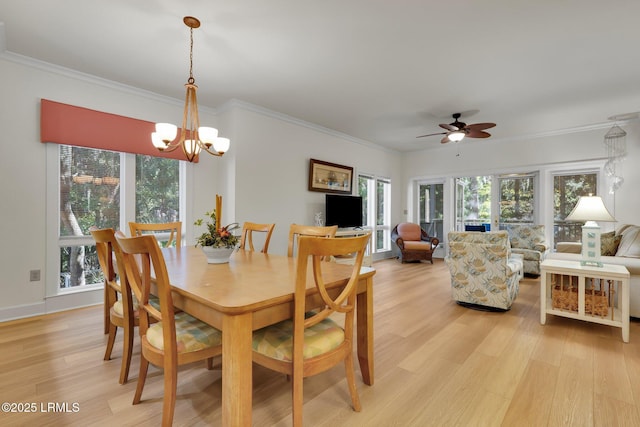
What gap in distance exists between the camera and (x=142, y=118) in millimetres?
3660

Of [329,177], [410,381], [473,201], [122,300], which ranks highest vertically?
[329,177]

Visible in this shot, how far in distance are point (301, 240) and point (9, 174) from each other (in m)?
3.42

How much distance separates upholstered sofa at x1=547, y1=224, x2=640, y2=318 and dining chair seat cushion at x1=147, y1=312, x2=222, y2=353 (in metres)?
3.83

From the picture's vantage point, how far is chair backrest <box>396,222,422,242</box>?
6.49m

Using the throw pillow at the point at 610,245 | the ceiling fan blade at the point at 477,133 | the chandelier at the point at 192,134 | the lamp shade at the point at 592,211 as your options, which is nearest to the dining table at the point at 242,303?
the chandelier at the point at 192,134

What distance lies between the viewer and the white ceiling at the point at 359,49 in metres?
2.23

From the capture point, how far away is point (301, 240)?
123 centimetres

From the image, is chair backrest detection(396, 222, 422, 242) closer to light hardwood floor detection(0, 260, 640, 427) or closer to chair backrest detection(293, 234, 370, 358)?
light hardwood floor detection(0, 260, 640, 427)

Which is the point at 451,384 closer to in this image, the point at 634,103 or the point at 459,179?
the point at 634,103

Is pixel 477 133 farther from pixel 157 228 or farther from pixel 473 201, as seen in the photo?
pixel 157 228

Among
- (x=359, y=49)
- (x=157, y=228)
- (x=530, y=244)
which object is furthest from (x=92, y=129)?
(x=530, y=244)

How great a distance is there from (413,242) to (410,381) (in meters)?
4.66

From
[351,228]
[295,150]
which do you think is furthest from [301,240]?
[351,228]

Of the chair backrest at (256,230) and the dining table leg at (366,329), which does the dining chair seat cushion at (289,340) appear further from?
the chair backrest at (256,230)
